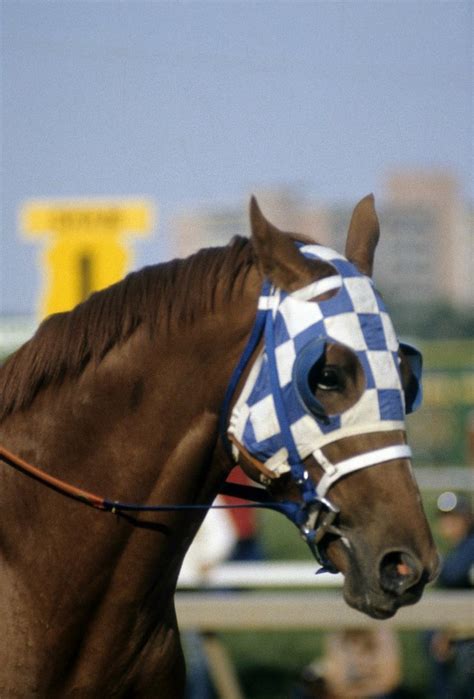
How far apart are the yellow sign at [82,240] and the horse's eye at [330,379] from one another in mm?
3620

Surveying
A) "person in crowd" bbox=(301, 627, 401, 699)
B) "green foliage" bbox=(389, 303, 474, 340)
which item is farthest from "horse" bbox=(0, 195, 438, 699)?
"green foliage" bbox=(389, 303, 474, 340)

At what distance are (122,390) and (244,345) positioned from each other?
1.00ft

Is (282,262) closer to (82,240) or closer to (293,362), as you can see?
(293,362)

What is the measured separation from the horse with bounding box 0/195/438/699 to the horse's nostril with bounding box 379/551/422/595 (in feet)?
0.04

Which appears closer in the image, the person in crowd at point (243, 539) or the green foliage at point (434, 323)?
the person in crowd at point (243, 539)

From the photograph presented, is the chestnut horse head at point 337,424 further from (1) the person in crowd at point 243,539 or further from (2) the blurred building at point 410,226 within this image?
(2) the blurred building at point 410,226

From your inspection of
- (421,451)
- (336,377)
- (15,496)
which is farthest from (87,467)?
(421,451)

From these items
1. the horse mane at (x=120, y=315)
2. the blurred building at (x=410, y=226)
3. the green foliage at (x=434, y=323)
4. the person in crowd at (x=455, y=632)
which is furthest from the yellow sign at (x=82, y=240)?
the blurred building at (x=410, y=226)

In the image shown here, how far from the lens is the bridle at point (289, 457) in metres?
2.72

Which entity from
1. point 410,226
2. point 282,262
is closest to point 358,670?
point 282,262

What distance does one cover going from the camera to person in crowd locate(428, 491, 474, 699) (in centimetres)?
513

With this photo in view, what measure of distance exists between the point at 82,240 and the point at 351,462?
12.7 feet

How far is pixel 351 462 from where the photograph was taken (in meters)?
2.72

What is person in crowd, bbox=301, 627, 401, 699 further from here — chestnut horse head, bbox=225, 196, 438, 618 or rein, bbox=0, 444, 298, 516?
chestnut horse head, bbox=225, 196, 438, 618
